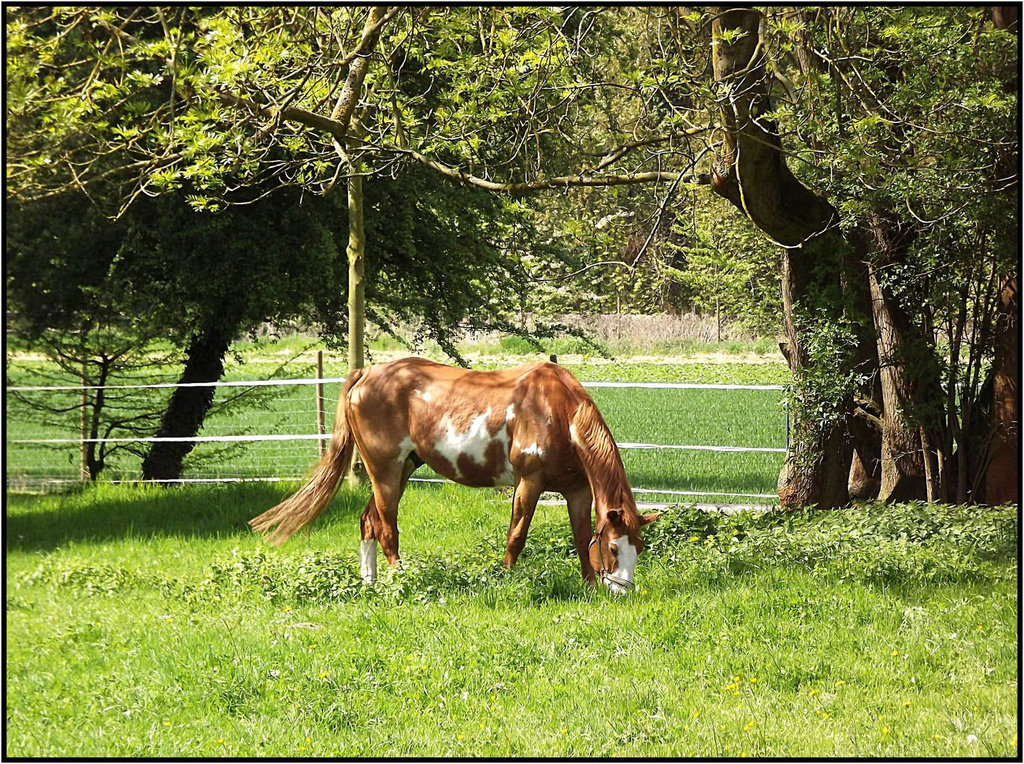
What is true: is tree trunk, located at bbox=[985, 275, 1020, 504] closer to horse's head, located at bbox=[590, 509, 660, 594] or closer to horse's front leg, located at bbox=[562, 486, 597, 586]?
horse's front leg, located at bbox=[562, 486, 597, 586]

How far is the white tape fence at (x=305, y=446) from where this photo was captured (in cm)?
Answer: 1134

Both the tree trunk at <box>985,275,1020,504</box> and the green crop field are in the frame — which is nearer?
the tree trunk at <box>985,275,1020,504</box>

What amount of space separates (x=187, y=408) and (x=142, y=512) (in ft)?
13.7

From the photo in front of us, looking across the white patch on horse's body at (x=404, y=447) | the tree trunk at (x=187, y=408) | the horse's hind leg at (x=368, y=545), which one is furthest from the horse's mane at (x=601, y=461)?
the tree trunk at (x=187, y=408)

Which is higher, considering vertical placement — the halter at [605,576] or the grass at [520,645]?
the halter at [605,576]

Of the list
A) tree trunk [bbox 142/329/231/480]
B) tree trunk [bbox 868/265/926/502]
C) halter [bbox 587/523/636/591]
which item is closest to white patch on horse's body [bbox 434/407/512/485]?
halter [bbox 587/523/636/591]

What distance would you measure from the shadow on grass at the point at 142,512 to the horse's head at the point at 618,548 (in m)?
3.84

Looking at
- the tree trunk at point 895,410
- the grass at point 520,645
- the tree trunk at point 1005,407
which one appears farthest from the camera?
the tree trunk at point 895,410

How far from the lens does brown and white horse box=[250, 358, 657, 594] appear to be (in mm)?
6398

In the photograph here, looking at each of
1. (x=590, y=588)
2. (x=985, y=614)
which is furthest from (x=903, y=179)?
(x=590, y=588)

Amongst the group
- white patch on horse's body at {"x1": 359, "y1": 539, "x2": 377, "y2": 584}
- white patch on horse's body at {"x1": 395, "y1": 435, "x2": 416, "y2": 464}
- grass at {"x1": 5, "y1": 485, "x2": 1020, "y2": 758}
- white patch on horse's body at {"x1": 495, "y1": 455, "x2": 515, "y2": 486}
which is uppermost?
white patch on horse's body at {"x1": 395, "y1": 435, "x2": 416, "y2": 464}

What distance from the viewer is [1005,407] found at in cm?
888

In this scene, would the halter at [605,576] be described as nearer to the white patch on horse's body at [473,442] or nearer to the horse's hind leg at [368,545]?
the white patch on horse's body at [473,442]

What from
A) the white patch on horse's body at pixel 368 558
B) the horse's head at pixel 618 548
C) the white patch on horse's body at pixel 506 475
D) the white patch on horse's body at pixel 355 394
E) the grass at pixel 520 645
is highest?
the white patch on horse's body at pixel 355 394
